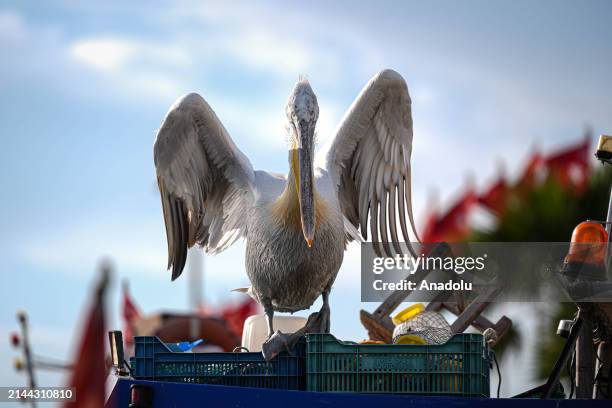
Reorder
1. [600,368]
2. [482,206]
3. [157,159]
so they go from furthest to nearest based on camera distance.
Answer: [482,206] < [157,159] < [600,368]

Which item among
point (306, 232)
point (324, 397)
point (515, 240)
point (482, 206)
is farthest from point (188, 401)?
point (482, 206)

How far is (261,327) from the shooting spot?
6973mm

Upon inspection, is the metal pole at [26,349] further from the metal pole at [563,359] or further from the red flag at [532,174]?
the red flag at [532,174]

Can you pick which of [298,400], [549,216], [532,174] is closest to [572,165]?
[532,174]

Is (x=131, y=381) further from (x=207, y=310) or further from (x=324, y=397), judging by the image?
(x=207, y=310)

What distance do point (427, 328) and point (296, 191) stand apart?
58.7 inches

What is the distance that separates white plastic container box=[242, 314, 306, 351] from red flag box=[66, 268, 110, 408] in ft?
18.1

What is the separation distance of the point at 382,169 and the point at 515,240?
6.23 m

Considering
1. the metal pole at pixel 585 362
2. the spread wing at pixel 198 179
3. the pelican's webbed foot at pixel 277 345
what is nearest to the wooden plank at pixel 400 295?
the spread wing at pixel 198 179

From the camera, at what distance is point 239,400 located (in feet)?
14.6

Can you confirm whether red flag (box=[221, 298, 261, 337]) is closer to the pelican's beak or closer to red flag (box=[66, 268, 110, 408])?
the pelican's beak

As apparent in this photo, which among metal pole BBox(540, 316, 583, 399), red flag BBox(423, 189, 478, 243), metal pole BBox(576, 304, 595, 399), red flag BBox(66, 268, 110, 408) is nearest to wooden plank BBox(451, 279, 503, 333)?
metal pole BBox(576, 304, 595, 399)

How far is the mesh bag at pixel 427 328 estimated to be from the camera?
548cm

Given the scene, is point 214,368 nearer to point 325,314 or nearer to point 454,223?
point 325,314
